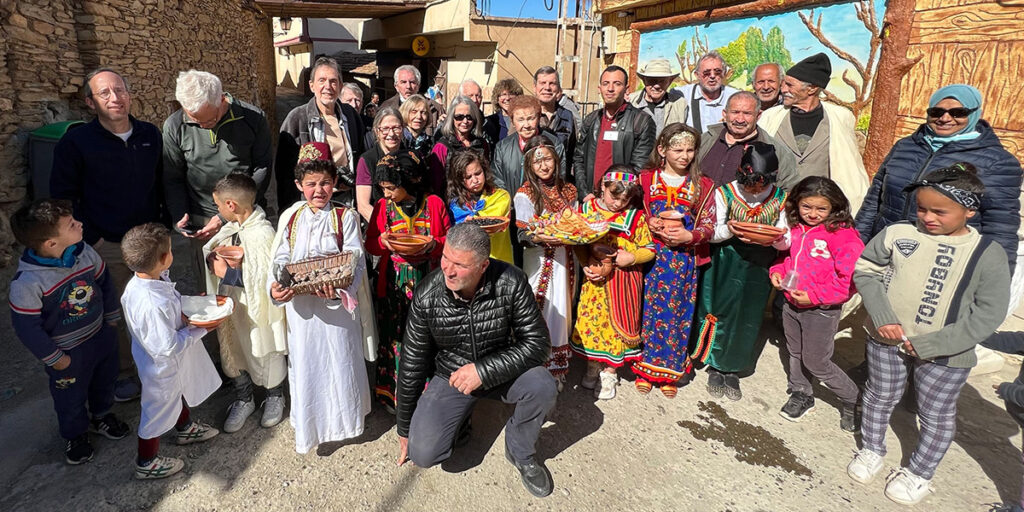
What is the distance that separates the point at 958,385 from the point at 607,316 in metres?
1.89

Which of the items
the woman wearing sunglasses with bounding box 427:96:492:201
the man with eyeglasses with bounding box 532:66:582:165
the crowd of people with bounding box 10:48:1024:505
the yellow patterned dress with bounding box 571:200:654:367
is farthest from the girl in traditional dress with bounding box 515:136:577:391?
the man with eyeglasses with bounding box 532:66:582:165

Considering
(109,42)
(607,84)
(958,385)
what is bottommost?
(958,385)

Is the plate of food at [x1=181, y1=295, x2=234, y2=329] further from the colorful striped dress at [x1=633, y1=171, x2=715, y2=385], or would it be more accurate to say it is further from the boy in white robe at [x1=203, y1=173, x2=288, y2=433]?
the colorful striped dress at [x1=633, y1=171, x2=715, y2=385]

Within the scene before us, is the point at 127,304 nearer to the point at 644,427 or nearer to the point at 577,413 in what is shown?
the point at 577,413

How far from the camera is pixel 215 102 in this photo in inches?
125

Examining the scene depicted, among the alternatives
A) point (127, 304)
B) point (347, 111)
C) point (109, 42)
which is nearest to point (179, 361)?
point (127, 304)

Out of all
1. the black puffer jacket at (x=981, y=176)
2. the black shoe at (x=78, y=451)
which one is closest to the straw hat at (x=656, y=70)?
the black puffer jacket at (x=981, y=176)

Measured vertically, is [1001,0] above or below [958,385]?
above

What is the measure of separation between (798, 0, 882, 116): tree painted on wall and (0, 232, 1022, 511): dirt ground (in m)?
2.98

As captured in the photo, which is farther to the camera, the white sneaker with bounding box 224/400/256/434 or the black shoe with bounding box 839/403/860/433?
the black shoe with bounding box 839/403/860/433

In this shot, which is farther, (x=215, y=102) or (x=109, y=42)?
(x=109, y=42)

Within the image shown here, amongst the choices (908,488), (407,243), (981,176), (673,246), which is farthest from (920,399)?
(407,243)

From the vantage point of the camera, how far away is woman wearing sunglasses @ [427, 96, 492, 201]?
3.69m

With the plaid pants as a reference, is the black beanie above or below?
above
